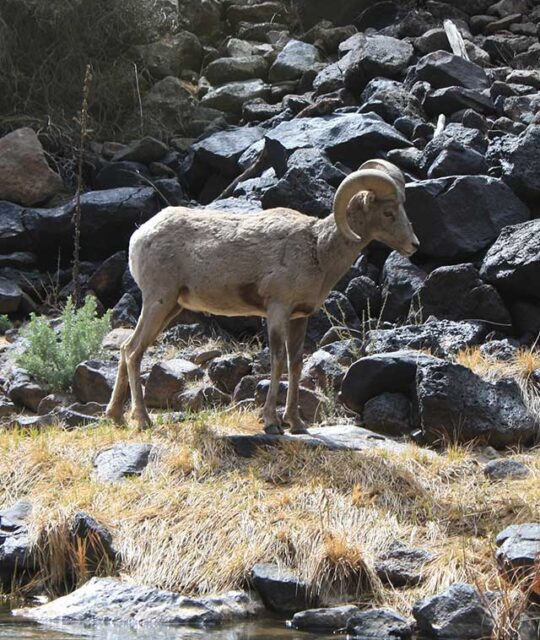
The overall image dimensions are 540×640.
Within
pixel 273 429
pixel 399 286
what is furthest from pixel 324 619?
pixel 399 286

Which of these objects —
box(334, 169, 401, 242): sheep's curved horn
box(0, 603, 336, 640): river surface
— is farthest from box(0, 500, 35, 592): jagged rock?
box(334, 169, 401, 242): sheep's curved horn

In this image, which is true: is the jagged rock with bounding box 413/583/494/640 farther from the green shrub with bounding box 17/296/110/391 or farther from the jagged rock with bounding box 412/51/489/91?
the jagged rock with bounding box 412/51/489/91

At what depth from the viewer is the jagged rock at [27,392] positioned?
38.8ft

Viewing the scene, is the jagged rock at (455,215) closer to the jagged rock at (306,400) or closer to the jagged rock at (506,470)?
the jagged rock at (306,400)

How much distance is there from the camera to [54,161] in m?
16.5

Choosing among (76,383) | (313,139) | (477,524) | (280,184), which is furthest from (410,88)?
(477,524)

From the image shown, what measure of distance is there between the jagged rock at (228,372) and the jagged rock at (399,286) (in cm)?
169

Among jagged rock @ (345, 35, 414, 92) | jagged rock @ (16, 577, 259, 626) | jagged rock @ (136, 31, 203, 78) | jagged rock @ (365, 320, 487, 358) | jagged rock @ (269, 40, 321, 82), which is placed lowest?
jagged rock @ (16, 577, 259, 626)

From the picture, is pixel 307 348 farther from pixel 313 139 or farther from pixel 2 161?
pixel 2 161

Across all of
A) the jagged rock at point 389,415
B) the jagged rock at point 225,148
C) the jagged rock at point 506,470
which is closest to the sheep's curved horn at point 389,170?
the jagged rock at point 389,415

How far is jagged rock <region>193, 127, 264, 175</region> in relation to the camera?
15641 millimetres

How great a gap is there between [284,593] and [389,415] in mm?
2808

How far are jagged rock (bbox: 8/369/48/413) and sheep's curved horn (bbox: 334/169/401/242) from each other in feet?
13.0

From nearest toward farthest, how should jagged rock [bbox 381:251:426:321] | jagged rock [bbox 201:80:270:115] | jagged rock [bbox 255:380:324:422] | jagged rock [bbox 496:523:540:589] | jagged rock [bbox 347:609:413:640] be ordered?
jagged rock [bbox 347:609:413:640]
jagged rock [bbox 496:523:540:589]
jagged rock [bbox 255:380:324:422]
jagged rock [bbox 381:251:426:321]
jagged rock [bbox 201:80:270:115]
